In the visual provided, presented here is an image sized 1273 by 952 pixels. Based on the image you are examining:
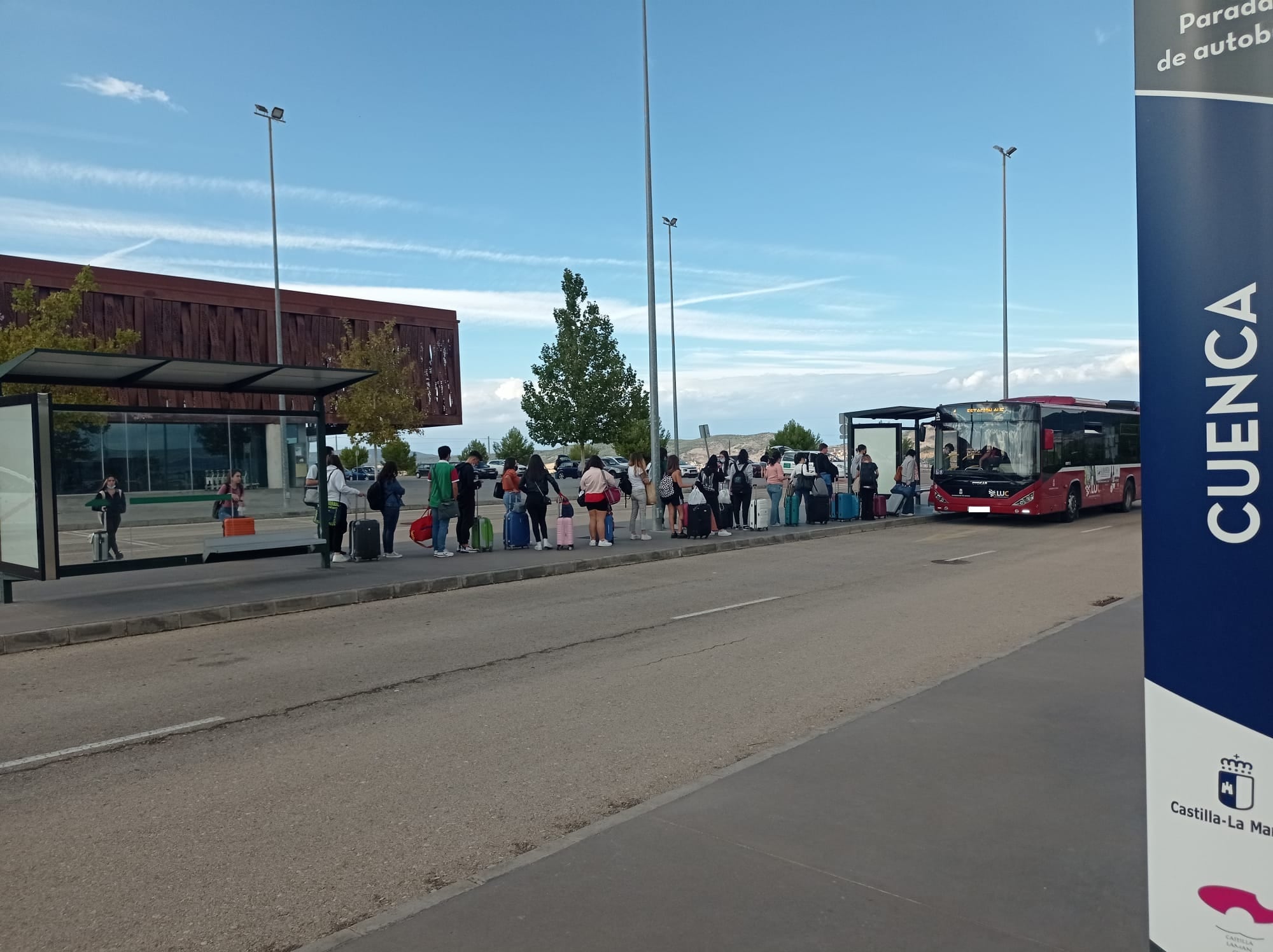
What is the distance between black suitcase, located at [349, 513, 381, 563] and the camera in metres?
16.6

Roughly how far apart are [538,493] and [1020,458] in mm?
12392

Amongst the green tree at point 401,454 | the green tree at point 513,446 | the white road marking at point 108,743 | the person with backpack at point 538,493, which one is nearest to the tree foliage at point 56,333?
the person with backpack at point 538,493

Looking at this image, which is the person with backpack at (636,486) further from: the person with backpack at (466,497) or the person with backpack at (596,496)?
the person with backpack at (466,497)

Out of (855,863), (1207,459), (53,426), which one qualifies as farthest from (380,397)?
(1207,459)

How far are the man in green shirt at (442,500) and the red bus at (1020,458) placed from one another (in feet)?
43.5

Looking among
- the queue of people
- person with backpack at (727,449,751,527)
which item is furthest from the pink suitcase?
person with backpack at (727,449,751,527)

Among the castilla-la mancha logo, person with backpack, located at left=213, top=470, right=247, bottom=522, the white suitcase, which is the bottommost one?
the white suitcase

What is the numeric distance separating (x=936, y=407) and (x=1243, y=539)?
949 inches

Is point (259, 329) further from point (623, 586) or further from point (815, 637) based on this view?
point (815, 637)

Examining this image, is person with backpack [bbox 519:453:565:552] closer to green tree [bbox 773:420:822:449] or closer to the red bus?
the red bus

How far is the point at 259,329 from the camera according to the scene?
59.9m

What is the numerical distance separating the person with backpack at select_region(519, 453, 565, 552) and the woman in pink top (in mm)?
5291

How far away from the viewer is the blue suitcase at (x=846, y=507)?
24859mm

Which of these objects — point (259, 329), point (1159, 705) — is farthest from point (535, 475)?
point (259, 329)
